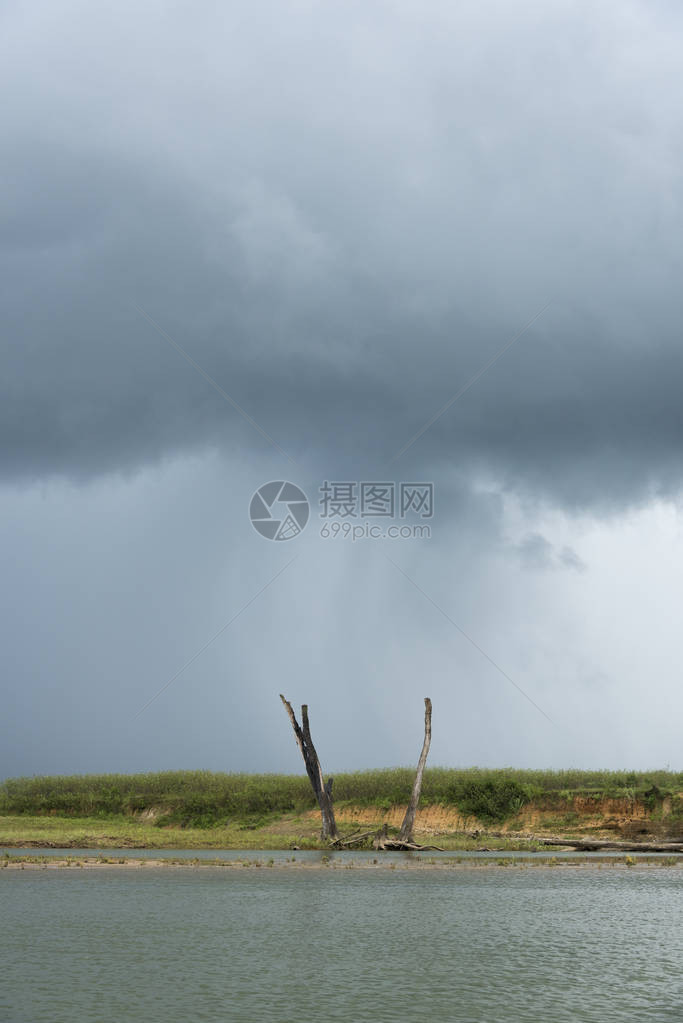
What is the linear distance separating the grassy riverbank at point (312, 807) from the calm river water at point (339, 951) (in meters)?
18.3

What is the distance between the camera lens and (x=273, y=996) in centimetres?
1412

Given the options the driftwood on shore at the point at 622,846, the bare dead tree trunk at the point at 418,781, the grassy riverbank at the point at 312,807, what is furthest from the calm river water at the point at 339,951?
the grassy riverbank at the point at 312,807

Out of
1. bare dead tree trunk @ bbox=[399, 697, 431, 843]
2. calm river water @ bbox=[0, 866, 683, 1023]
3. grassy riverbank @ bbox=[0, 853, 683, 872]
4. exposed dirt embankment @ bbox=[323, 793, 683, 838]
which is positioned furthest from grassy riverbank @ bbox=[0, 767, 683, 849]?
calm river water @ bbox=[0, 866, 683, 1023]

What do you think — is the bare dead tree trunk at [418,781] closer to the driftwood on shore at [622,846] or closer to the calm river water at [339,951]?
the driftwood on shore at [622,846]

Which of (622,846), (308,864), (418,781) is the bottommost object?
(308,864)

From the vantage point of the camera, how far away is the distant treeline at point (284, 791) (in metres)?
51.7

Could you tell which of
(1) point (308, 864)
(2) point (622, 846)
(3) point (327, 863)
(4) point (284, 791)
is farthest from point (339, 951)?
(4) point (284, 791)

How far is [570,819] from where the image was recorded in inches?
1949

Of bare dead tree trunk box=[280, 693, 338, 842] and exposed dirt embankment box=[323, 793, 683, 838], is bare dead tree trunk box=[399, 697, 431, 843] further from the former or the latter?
exposed dirt embankment box=[323, 793, 683, 838]

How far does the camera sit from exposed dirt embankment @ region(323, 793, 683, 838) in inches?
1863

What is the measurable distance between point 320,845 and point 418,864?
352 inches

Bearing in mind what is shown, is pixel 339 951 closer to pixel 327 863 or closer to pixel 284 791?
pixel 327 863

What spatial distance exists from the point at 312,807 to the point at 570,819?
572 inches

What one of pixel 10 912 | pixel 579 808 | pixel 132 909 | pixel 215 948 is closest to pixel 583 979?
pixel 215 948
